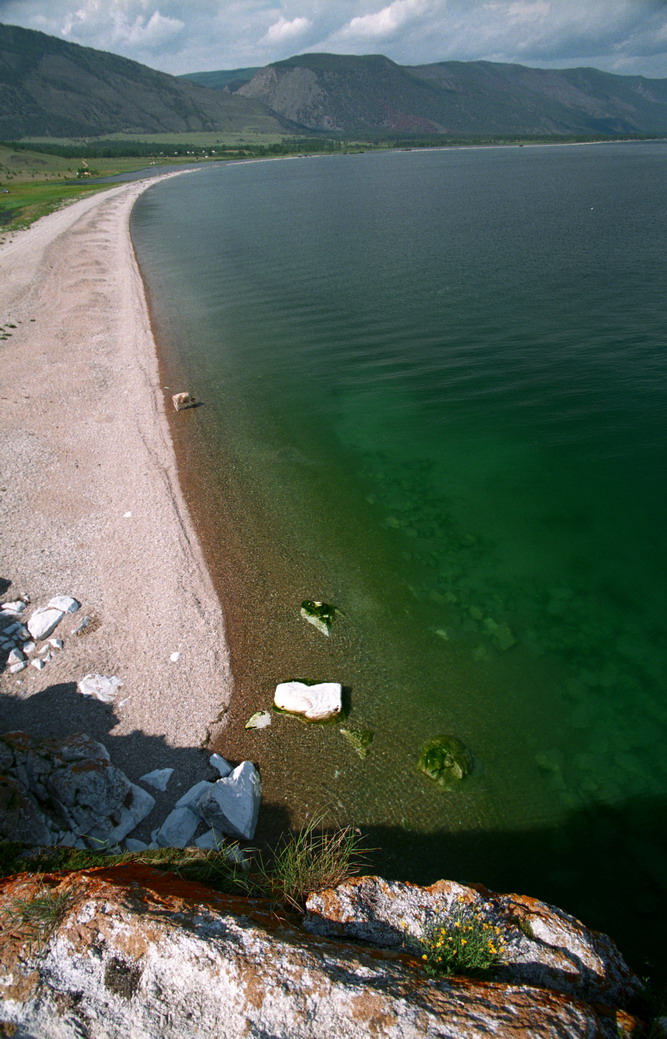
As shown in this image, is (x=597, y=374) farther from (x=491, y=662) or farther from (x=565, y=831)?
(x=565, y=831)

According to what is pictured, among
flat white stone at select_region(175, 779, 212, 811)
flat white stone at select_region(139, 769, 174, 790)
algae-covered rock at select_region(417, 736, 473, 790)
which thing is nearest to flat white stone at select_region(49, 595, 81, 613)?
flat white stone at select_region(139, 769, 174, 790)

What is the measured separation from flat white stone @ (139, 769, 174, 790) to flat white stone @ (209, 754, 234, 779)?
763 millimetres

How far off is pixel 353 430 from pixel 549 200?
72022 millimetres

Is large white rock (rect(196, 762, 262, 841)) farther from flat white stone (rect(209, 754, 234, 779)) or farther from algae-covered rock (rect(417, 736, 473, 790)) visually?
algae-covered rock (rect(417, 736, 473, 790))

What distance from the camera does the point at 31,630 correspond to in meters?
12.7

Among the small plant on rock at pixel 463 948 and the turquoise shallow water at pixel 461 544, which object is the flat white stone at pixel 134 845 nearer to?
the turquoise shallow water at pixel 461 544

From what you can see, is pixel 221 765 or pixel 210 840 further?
pixel 221 765

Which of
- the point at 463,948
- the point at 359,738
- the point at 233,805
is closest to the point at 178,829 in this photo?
the point at 233,805

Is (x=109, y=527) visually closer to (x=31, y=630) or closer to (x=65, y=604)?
(x=65, y=604)

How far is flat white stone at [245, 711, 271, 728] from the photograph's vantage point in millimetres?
11141

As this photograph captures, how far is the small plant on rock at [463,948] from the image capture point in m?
5.43

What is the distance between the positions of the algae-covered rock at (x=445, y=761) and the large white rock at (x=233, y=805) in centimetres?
325

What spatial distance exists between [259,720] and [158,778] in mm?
2198

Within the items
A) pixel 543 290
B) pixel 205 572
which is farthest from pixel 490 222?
pixel 205 572
